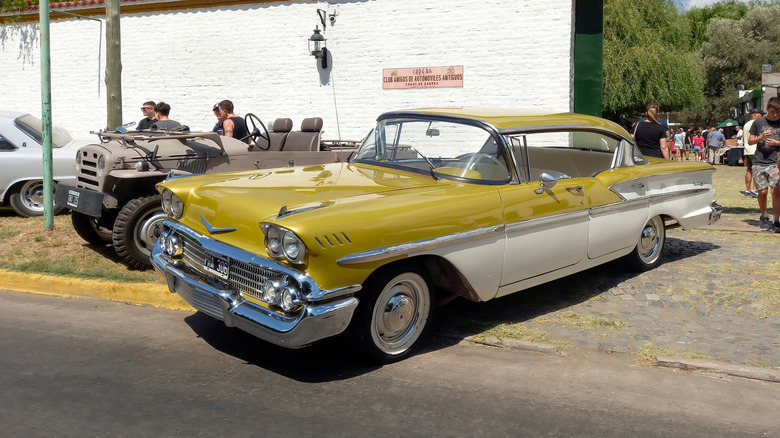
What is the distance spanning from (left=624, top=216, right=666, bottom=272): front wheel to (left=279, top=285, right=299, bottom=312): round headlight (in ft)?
12.3

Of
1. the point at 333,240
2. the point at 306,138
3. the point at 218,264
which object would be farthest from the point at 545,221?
the point at 306,138

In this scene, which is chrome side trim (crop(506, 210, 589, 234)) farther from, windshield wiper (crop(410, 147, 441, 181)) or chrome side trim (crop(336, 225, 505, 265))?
windshield wiper (crop(410, 147, 441, 181))

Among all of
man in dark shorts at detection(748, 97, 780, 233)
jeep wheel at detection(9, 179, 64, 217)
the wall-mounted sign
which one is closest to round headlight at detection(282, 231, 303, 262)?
jeep wheel at detection(9, 179, 64, 217)

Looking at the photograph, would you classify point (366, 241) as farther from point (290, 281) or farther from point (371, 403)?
point (371, 403)

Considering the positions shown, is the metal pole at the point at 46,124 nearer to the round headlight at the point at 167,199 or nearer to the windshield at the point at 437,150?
the round headlight at the point at 167,199

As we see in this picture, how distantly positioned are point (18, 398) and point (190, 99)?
10715 millimetres

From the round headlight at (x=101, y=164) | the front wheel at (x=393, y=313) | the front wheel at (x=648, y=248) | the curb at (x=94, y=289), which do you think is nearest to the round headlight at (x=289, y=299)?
the front wheel at (x=393, y=313)

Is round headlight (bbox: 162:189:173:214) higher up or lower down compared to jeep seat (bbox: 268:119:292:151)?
lower down

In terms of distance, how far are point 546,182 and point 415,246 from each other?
1.39 meters

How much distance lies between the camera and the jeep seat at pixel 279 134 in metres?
9.39

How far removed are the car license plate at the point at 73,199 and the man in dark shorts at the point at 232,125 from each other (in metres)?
2.63

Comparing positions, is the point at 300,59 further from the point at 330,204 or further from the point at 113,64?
the point at 330,204

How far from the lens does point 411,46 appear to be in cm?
1229

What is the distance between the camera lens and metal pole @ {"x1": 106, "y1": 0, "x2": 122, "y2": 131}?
9320 mm
